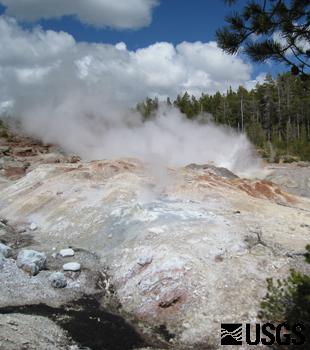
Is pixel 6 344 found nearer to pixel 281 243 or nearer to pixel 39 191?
pixel 281 243

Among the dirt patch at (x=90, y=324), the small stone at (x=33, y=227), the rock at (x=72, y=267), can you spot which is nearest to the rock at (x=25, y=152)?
the small stone at (x=33, y=227)

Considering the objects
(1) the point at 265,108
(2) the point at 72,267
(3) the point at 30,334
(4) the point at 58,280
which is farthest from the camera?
(1) the point at 265,108

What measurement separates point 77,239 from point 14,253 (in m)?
1.60

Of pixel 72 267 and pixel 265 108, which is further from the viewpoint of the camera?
pixel 265 108

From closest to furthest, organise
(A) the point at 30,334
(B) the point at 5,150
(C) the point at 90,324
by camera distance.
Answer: (A) the point at 30,334 < (C) the point at 90,324 < (B) the point at 5,150

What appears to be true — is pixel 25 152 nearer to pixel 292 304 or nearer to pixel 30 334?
pixel 30 334

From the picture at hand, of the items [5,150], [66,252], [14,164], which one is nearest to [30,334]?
[66,252]

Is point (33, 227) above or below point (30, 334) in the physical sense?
above

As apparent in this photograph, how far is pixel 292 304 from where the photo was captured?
25.7ft

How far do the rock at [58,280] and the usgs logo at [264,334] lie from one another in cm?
361

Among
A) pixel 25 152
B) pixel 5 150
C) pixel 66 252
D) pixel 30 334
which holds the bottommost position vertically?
pixel 30 334

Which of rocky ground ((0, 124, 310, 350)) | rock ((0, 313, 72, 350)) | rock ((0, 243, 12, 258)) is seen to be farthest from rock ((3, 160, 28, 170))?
rock ((0, 313, 72, 350))

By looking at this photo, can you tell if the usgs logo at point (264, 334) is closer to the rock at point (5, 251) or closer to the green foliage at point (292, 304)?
the green foliage at point (292, 304)

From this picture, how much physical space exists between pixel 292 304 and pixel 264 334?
2.29 ft
